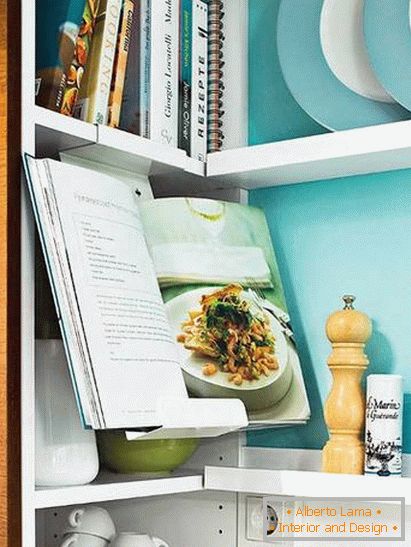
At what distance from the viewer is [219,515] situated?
171cm

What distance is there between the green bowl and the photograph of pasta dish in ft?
0.43

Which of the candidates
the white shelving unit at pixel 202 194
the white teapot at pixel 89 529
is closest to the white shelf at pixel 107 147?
the white shelving unit at pixel 202 194

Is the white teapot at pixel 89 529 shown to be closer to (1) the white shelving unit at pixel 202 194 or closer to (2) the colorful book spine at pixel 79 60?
(1) the white shelving unit at pixel 202 194

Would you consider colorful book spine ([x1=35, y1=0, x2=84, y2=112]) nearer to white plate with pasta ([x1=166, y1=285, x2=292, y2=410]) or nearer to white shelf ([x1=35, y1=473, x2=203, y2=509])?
white plate with pasta ([x1=166, y1=285, x2=292, y2=410])

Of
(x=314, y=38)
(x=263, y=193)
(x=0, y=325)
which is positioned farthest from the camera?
(x=263, y=193)

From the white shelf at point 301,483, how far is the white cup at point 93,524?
0.56ft

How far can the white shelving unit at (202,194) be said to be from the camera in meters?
1.33

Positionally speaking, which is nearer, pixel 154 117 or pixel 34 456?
pixel 34 456

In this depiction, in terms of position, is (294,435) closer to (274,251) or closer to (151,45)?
(274,251)

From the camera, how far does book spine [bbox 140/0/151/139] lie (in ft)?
5.17

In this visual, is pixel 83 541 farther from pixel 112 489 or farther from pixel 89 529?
pixel 112 489

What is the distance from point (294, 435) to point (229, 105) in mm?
596

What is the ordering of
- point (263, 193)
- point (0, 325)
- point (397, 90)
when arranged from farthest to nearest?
point (263, 193) < point (397, 90) < point (0, 325)

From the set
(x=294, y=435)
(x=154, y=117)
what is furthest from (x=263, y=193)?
(x=294, y=435)
